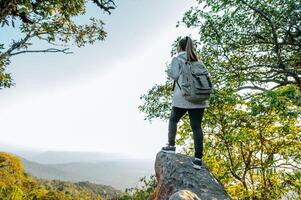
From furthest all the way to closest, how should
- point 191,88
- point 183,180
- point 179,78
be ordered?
point 179,78 < point 183,180 < point 191,88

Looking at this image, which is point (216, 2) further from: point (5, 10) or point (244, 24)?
point (5, 10)

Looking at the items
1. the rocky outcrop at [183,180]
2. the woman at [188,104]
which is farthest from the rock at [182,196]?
the woman at [188,104]

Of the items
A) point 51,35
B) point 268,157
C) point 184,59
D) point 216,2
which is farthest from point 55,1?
point 268,157

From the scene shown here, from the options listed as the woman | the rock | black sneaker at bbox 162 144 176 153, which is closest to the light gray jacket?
the woman

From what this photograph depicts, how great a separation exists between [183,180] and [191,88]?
163 centimetres

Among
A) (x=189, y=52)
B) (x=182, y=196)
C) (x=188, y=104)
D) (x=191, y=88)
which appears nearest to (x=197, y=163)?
(x=188, y=104)

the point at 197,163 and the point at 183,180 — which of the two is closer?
the point at 183,180

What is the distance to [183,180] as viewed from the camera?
5629mm

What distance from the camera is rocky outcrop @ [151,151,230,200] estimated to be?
5.39m

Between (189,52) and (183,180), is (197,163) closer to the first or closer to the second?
(183,180)

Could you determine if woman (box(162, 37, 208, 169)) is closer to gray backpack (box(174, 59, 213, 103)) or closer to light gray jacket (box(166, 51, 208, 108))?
light gray jacket (box(166, 51, 208, 108))

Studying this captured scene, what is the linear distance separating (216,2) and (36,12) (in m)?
7.09

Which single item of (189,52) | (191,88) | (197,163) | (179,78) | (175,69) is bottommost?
(197,163)

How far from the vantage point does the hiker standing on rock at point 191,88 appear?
5.56 metres
